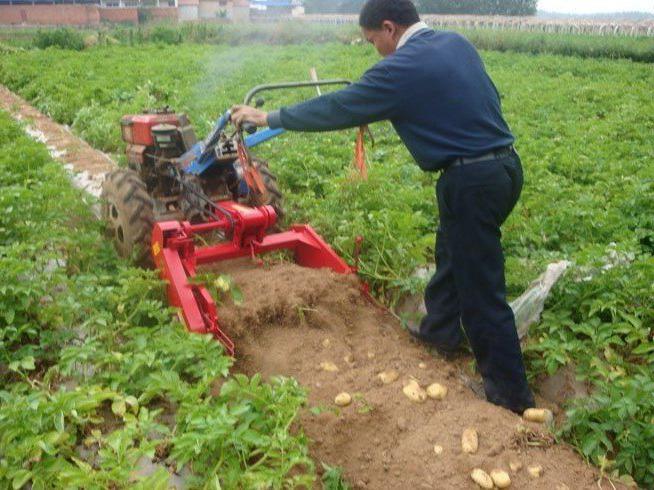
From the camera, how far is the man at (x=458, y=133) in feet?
10.9

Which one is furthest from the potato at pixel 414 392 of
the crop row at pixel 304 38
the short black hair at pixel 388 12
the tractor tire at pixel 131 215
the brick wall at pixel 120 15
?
the brick wall at pixel 120 15

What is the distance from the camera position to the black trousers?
11.1 feet

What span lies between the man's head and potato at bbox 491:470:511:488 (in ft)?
7.36

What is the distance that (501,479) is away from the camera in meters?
2.88

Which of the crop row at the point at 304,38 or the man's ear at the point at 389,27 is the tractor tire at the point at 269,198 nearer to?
the man's ear at the point at 389,27

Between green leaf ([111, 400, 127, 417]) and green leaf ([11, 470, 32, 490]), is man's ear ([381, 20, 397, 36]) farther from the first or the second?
green leaf ([11, 470, 32, 490])

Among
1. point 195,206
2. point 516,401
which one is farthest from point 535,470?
point 195,206

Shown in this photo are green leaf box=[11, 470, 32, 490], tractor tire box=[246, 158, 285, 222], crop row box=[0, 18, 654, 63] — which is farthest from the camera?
crop row box=[0, 18, 654, 63]

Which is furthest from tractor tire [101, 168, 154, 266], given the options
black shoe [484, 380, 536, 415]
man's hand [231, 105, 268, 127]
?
black shoe [484, 380, 536, 415]

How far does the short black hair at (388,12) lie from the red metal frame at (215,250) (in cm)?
145

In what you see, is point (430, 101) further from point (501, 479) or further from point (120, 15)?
point (120, 15)

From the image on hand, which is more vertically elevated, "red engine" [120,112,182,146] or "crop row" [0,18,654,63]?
"crop row" [0,18,654,63]

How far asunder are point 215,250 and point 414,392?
170 cm

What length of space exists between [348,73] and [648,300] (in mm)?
14953
